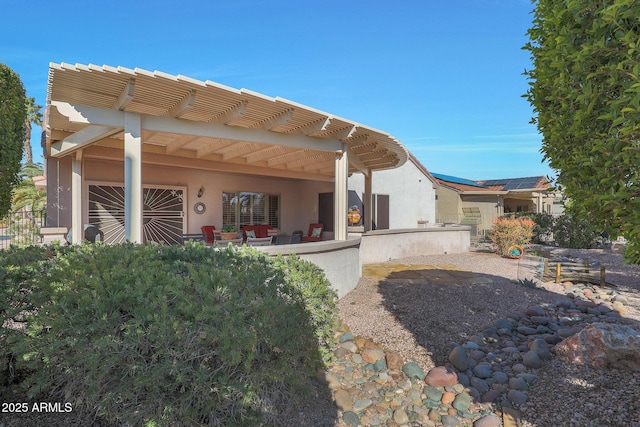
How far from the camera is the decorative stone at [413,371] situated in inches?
157

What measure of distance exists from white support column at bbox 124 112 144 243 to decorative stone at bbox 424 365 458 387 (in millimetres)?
4757

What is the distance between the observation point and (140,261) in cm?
309

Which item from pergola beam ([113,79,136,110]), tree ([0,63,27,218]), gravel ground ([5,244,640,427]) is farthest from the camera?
tree ([0,63,27,218])

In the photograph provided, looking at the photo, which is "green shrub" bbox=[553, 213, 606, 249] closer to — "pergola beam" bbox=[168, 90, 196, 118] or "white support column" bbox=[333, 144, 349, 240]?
"white support column" bbox=[333, 144, 349, 240]

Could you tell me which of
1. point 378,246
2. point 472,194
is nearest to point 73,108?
point 378,246

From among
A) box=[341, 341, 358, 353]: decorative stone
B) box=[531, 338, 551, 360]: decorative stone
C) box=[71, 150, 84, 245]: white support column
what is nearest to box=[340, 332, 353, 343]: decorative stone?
box=[341, 341, 358, 353]: decorative stone

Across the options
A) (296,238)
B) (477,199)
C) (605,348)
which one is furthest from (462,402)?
(477,199)

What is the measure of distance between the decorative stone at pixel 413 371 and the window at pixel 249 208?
10.1 meters

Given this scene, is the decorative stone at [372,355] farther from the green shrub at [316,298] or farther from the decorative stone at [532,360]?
the decorative stone at [532,360]

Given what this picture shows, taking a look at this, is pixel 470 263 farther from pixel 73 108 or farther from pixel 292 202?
pixel 73 108

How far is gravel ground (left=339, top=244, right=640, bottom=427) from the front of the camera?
3.17 m

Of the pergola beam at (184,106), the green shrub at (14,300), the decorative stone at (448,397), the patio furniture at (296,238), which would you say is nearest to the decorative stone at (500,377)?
the decorative stone at (448,397)

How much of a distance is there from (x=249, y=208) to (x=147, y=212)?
151 inches

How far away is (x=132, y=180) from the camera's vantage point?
531cm
